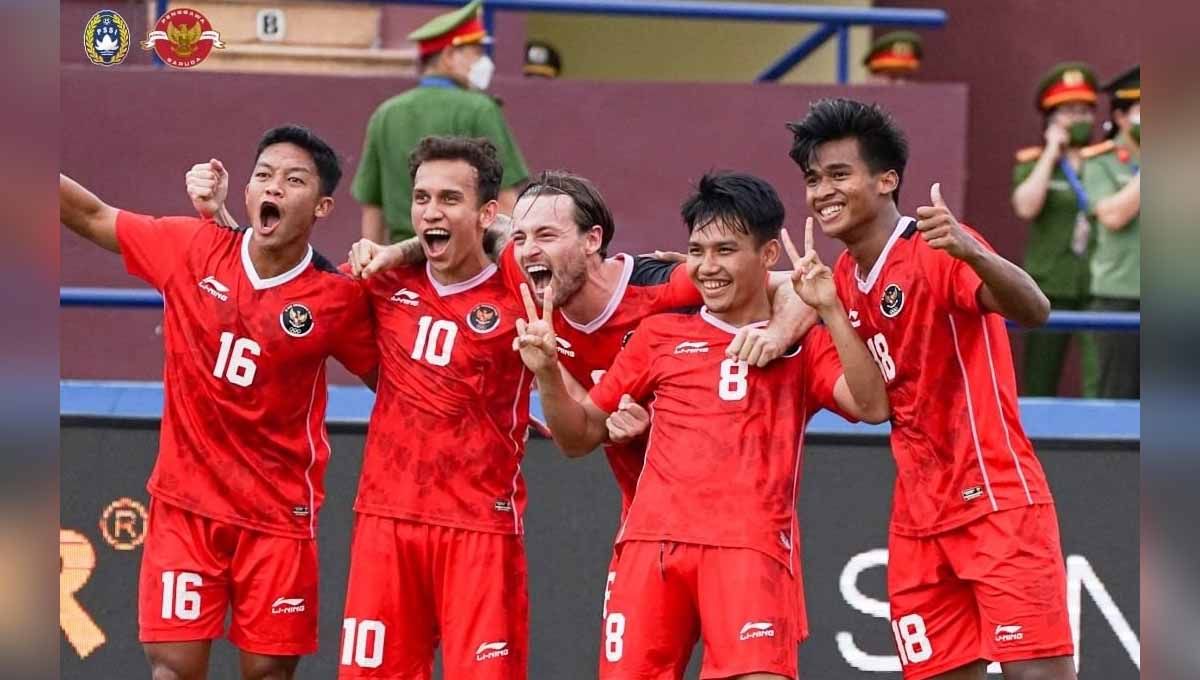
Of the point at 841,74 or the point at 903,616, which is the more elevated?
the point at 841,74

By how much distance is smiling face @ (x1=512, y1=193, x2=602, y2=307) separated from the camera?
193 inches

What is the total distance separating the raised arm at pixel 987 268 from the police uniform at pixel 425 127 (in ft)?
10.1

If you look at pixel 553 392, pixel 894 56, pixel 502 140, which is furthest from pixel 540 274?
pixel 894 56

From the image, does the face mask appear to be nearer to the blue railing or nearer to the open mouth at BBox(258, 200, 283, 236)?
the blue railing

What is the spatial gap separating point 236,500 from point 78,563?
185 centimetres

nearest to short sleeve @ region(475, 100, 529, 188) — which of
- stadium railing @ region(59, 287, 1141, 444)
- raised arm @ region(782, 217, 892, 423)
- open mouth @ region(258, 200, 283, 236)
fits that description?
stadium railing @ region(59, 287, 1141, 444)

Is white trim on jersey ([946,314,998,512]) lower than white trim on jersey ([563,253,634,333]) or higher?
lower

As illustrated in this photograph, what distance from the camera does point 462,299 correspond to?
5.00m

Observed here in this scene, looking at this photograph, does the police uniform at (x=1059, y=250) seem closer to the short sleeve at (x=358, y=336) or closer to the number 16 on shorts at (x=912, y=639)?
the number 16 on shorts at (x=912, y=639)

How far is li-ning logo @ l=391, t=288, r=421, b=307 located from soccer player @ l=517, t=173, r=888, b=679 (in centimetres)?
42
